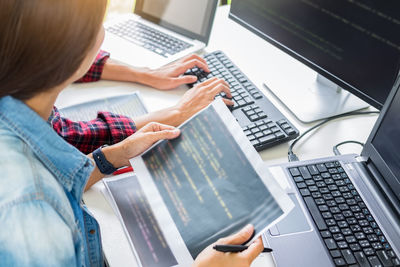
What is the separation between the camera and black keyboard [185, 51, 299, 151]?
0.89 meters

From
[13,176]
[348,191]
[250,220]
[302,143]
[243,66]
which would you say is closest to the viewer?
[13,176]

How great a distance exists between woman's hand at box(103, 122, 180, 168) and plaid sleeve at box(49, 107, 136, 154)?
7 centimetres

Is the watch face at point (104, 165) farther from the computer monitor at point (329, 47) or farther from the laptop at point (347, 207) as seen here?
the computer monitor at point (329, 47)

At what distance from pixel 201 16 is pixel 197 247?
2.47ft

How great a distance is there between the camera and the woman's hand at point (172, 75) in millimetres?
1075

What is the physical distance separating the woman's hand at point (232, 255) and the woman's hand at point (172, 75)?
20.8 inches

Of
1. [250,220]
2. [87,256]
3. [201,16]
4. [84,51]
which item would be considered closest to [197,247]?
[250,220]

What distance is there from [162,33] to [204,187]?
69cm

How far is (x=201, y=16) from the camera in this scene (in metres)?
1.20

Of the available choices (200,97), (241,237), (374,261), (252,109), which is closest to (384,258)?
(374,261)

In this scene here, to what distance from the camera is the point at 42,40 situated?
53 centimetres

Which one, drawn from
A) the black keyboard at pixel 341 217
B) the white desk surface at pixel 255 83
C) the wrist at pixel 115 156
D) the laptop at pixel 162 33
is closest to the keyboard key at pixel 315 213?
the black keyboard at pixel 341 217

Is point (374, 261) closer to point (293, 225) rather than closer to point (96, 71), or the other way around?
point (293, 225)

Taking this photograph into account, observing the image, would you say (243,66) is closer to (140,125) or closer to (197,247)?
(140,125)
